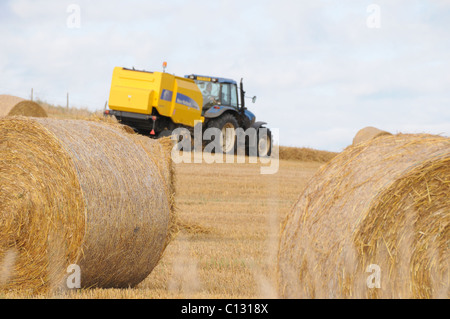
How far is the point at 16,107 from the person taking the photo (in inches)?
715

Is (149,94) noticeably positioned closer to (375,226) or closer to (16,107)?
(16,107)

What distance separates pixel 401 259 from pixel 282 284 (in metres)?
0.85

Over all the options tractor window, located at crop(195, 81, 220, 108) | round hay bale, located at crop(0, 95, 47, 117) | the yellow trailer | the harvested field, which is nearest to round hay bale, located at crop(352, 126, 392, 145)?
the harvested field

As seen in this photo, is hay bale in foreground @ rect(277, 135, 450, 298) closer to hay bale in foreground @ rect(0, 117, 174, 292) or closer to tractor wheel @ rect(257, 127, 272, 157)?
hay bale in foreground @ rect(0, 117, 174, 292)

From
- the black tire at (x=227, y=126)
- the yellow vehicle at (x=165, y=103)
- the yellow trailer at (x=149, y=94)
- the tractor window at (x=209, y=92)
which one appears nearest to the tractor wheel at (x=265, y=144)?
the black tire at (x=227, y=126)

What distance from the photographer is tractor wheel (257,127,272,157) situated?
21.6 meters

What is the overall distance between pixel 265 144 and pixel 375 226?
57.7ft

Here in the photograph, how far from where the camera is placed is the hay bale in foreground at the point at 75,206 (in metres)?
5.32

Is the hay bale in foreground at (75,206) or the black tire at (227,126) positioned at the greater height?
the black tire at (227,126)

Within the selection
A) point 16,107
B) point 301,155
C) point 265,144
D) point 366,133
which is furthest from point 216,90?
point 366,133

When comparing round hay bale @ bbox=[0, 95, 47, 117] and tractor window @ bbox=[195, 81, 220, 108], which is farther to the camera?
tractor window @ bbox=[195, 81, 220, 108]

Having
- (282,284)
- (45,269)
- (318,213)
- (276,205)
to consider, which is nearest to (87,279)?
(45,269)

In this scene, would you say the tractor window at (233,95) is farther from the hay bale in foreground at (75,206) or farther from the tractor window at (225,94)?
the hay bale in foreground at (75,206)

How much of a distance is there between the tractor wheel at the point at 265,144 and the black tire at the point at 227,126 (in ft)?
5.06
